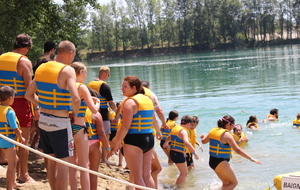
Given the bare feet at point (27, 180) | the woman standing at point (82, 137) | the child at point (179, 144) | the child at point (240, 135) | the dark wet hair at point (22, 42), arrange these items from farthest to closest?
the child at point (240, 135)
the child at point (179, 144)
the bare feet at point (27, 180)
the dark wet hair at point (22, 42)
the woman standing at point (82, 137)

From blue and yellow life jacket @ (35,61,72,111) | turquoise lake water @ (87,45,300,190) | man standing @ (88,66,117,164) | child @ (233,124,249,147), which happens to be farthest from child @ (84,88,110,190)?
child @ (233,124,249,147)

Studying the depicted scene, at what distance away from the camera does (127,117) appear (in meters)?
5.98

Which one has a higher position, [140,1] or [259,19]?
[140,1]

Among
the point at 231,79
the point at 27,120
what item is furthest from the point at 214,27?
the point at 27,120

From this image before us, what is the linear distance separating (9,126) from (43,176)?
1.81 metres

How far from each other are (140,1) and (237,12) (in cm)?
2911

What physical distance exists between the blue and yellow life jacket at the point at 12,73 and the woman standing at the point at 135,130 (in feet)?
→ 5.83

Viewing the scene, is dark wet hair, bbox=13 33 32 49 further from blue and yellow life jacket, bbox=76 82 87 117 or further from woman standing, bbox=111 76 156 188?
woman standing, bbox=111 76 156 188

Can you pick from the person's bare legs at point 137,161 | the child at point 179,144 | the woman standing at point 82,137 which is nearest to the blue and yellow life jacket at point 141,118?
the person's bare legs at point 137,161

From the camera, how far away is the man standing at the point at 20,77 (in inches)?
264

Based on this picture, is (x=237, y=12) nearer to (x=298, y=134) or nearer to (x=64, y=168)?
(x=298, y=134)

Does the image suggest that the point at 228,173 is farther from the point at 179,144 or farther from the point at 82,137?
the point at 82,137

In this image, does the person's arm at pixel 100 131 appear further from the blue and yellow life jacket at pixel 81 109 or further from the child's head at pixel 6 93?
the child's head at pixel 6 93

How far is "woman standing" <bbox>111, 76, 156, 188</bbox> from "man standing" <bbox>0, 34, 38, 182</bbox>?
64.8 inches
